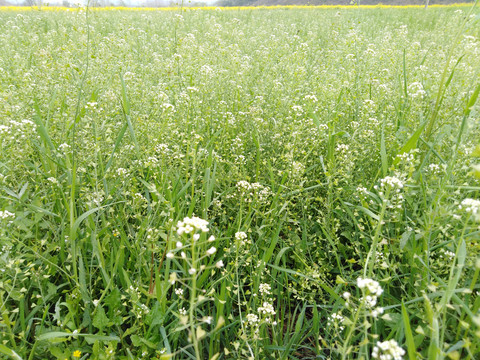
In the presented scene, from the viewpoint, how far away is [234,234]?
2.10 m

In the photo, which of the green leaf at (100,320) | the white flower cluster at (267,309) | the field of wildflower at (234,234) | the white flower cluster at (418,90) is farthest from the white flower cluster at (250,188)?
the white flower cluster at (418,90)

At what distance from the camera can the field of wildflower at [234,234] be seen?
143cm

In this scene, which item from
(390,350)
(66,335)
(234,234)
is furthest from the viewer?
(234,234)

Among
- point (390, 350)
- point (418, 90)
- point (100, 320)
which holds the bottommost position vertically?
point (100, 320)

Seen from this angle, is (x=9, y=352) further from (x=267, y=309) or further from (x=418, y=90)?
(x=418, y=90)

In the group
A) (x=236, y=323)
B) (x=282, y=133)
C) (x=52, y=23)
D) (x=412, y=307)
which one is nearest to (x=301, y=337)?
(x=236, y=323)

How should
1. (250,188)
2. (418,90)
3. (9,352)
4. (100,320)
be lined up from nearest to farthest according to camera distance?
(9,352), (100,320), (250,188), (418,90)

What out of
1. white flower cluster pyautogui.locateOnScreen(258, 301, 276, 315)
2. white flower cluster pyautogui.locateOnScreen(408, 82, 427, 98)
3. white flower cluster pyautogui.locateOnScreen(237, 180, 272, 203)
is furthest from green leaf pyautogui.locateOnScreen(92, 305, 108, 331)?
white flower cluster pyautogui.locateOnScreen(408, 82, 427, 98)

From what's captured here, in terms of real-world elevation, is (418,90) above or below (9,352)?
above

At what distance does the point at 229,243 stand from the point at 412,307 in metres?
0.97

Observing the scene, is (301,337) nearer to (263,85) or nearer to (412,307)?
(412,307)

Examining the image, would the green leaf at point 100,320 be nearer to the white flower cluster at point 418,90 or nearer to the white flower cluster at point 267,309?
the white flower cluster at point 267,309

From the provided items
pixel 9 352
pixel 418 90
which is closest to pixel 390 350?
pixel 9 352

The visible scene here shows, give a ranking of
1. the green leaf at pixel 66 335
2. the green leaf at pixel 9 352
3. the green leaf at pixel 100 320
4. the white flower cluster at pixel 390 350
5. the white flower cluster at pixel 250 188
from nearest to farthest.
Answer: the white flower cluster at pixel 390 350, the green leaf at pixel 9 352, the green leaf at pixel 66 335, the green leaf at pixel 100 320, the white flower cluster at pixel 250 188
